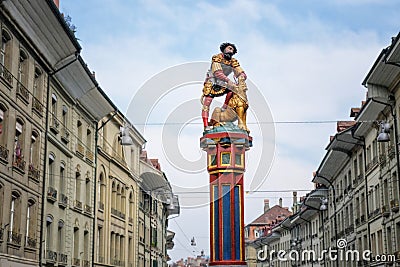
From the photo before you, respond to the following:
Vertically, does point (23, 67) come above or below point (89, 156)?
above

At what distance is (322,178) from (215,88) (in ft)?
105

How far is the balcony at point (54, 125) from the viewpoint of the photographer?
29.5 metres

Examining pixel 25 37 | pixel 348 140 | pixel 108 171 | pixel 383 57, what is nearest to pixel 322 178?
pixel 348 140

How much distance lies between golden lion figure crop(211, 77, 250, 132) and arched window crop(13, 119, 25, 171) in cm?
776

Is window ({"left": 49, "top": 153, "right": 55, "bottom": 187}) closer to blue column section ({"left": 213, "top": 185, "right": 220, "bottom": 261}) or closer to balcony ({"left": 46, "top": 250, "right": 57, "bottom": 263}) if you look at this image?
balcony ({"left": 46, "top": 250, "right": 57, "bottom": 263})

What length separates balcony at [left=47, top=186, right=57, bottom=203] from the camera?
28669 mm

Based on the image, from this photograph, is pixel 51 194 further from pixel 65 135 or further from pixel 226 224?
pixel 226 224

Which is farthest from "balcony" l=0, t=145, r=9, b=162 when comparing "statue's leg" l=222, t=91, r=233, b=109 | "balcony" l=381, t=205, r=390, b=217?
"balcony" l=381, t=205, r=390, b=217

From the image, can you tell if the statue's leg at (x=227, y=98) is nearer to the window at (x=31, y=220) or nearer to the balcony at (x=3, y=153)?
the window at (x=31, y=220)

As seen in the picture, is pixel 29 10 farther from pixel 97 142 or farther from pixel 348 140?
pixel 348 140

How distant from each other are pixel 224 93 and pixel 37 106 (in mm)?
7533

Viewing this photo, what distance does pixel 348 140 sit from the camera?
44656 mm

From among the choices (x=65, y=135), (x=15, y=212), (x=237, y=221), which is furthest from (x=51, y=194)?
(x=237, y=221)

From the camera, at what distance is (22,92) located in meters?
25.0
